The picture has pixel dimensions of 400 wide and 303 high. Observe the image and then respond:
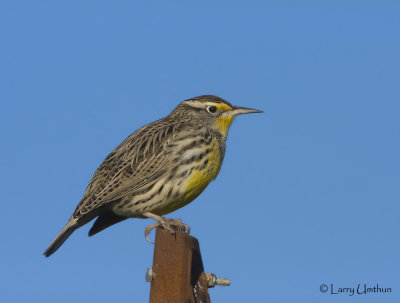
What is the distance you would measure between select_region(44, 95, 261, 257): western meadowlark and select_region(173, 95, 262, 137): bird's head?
0.15 metres

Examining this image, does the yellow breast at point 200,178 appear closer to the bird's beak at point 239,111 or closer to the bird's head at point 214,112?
the bird's head at point 214,112

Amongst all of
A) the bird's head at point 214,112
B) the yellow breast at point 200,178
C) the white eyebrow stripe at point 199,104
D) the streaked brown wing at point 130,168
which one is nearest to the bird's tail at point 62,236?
the streaked brown wing at point 130,168


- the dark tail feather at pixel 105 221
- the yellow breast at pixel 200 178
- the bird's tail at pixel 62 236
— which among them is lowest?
the bird's tail at pixel 62 236

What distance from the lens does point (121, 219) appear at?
7824 mm

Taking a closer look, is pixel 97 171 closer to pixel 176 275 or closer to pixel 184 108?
pixel 184 108

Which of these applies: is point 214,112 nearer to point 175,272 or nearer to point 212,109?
point 212,109

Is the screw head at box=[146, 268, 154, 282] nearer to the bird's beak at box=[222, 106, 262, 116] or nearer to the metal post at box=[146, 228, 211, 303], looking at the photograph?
the metal post at box=[146, 228, 211, 303]

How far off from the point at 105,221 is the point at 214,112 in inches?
72.0

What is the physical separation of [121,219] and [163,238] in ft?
8.81

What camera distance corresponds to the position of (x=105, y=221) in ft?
25.7

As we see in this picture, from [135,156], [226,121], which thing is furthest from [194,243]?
[226,121]

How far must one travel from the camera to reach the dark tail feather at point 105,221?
7.81 metres

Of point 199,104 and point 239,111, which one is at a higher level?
point 199,104

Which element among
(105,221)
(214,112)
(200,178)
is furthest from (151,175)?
(214,112)
